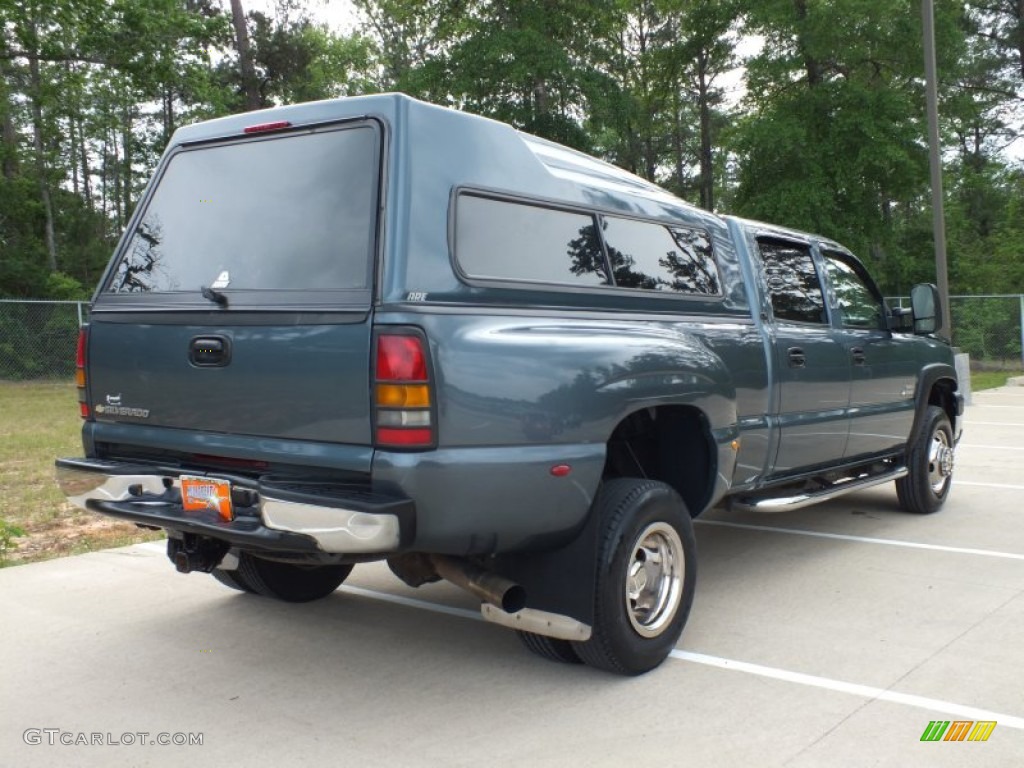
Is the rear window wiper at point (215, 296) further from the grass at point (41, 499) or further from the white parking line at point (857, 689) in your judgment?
the white parking line at point (857, 689)

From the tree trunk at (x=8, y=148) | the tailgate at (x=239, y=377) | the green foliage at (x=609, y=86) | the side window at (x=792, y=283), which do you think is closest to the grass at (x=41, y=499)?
the tailgate at (x=239, y=377)

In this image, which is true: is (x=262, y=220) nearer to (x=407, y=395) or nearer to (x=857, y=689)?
(x=407, y=395)

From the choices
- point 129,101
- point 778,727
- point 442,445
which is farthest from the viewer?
point 129,101

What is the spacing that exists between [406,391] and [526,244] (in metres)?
0.96

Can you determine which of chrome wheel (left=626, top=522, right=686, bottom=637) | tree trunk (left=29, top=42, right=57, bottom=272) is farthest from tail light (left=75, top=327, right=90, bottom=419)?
tree trunk (left=29, top=42, right=57, bottom=272)

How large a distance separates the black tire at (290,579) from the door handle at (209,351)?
1.48 m

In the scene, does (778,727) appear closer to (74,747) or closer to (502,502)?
(502,502)

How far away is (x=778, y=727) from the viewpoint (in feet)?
11.3

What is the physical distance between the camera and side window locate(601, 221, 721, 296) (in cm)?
435

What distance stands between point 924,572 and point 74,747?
14.9ft

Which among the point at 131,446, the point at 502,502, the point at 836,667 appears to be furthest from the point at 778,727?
the point at 131,446

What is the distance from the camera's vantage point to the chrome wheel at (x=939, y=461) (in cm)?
707

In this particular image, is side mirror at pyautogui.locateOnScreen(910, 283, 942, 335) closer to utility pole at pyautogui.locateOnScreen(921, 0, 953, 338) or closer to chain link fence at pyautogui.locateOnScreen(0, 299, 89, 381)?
utility pole at pyautogui.locateOnScreen(921, 0, 953, 338)

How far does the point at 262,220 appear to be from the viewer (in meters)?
3.75
